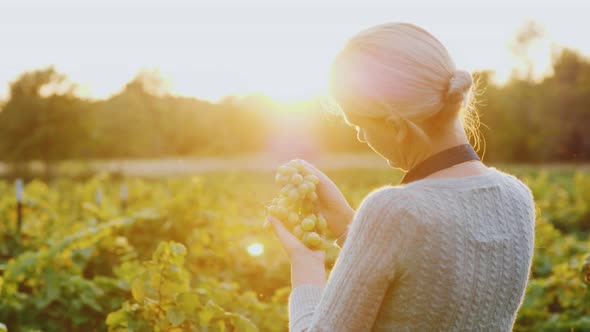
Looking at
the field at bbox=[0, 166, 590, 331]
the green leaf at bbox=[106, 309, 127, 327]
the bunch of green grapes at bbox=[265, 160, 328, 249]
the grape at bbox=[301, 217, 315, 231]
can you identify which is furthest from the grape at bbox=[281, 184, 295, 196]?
the green leaf at bbox=[106, 309, 127, 327]

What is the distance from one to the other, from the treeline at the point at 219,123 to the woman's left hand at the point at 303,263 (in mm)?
23531

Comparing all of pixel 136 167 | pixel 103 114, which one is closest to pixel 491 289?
pixel 136 167

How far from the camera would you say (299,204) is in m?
1.96

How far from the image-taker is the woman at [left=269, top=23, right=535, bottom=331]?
144 cm

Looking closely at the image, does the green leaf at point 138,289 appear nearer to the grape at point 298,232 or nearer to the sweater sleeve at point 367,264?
the grape at point 298,232

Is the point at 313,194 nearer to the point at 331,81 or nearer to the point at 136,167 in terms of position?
the point at 331,81

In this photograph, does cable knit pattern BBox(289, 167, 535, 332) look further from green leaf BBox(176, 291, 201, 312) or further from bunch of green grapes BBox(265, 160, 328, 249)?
green leaf BBox(176, 291, 201, 312)

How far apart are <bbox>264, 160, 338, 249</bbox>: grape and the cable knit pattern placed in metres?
0.30

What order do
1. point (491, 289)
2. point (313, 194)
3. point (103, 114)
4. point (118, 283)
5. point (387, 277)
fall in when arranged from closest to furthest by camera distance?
1. point (387, 277)
2. point (491, 289)
3. point (313, 194)
4. point (118, 283)
5. point (103, 114)

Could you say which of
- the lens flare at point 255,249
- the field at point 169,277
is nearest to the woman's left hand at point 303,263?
the field at point 169,277

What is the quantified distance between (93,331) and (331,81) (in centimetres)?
262

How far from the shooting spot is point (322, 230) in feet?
6.48

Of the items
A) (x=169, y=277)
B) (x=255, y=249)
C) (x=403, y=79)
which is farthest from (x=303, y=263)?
(x=255, y=249)

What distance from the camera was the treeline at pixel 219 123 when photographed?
94.0 ft
